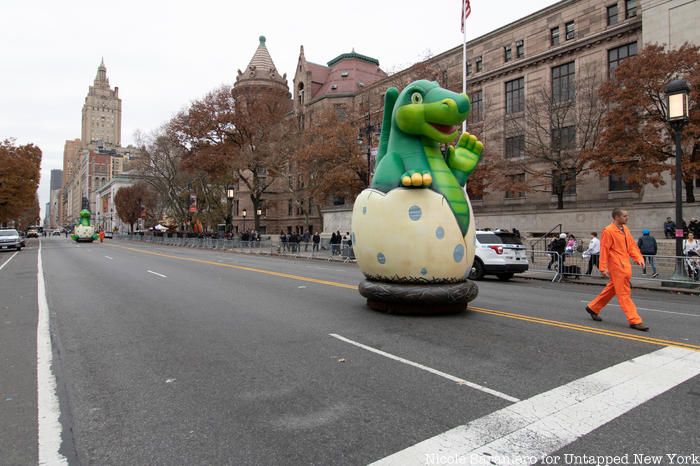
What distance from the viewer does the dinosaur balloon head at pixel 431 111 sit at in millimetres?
7793

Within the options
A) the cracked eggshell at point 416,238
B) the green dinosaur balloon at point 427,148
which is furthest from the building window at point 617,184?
the cracked eggshell at point 416,238

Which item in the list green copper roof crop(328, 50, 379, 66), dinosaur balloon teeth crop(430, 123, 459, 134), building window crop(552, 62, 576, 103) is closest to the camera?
dinosaur balloon teeth crop(430, 123, 459, 134)

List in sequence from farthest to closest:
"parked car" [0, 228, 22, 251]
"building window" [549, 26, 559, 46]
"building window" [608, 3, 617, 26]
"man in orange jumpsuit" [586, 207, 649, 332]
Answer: "building window" [549, 26, 559, 46], "parked car" [0, 228, 22, 251], "building window" [608, 3, 617, 26], "man in orange jumpsuit" [586, 207, 649, 332]

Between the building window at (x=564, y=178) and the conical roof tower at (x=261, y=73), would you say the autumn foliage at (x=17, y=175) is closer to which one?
the conical roof tower at (x=261, y=73)

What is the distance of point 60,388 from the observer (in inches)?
183

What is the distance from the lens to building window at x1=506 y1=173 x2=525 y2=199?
97.5 ft

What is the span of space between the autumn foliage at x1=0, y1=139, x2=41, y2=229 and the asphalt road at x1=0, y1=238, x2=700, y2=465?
4241 centimetres

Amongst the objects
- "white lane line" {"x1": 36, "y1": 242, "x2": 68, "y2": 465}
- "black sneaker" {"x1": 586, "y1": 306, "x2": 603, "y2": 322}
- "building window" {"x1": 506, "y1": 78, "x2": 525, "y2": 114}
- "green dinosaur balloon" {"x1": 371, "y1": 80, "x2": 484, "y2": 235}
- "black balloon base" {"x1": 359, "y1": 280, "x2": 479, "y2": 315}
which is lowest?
"white lane line" {"x1": 36, "y1": 242, "x2": 68, "y2": 465}

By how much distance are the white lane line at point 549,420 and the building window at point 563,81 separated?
3294cm

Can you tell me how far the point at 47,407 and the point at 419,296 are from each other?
537 cm

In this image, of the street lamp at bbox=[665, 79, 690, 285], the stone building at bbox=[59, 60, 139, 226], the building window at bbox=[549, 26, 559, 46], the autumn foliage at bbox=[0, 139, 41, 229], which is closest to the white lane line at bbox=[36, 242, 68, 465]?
the street lamp at bbox=[665, 79, 690, 285]

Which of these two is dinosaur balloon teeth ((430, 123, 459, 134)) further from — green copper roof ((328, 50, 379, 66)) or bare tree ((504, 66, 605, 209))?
green copper roof ((328, 50, 379, 66))

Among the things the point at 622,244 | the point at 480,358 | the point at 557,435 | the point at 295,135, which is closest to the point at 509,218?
the point at 295,135

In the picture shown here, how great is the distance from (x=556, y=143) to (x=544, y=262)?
1396cm
